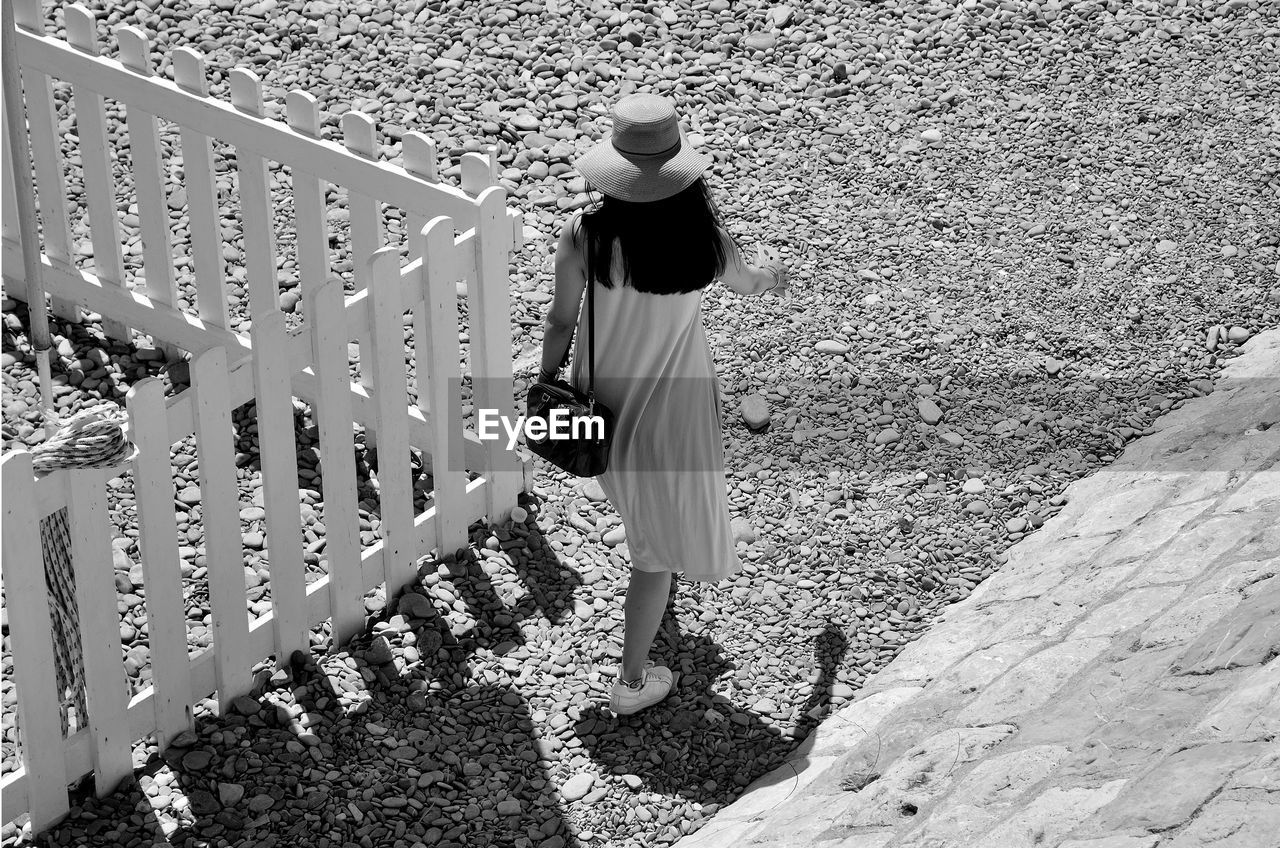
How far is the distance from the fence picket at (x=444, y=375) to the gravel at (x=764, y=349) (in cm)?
17

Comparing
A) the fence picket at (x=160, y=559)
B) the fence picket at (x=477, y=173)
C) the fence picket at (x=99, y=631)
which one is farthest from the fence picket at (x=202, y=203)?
the fence picket at (x=99, y=631)

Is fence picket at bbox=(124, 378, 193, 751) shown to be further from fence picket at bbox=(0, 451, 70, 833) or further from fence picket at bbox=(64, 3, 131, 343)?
fence picket at bbox=(64, 3, 131, 343)

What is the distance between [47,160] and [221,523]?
247 centimetres

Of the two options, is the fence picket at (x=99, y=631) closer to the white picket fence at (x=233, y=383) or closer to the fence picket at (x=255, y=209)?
the white picket fence at (x=233, y=383)

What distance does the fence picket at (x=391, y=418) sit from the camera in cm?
448

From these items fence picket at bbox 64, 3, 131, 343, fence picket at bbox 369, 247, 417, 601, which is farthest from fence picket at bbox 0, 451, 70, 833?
fence picket at bbox 64, 3, 131, 343

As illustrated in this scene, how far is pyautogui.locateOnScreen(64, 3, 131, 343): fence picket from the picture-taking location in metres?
5.63

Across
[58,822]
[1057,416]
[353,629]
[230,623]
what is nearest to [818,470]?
[1057,416]

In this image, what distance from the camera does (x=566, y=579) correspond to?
502 cm

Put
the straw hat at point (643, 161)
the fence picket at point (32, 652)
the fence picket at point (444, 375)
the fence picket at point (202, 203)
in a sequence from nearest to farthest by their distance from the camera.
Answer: the fence picket at point (32, 652)
the straw hat at point (643, 161)
the fence picket at point (444, 375)
the fence picket at point (202, 203)

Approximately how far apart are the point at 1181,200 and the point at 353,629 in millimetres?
4187

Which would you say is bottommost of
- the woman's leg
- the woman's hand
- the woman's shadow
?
the woman's shadow

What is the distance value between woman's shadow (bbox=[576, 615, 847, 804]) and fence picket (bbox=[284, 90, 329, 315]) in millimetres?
1824

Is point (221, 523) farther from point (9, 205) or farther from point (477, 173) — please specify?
point (9, 205)
